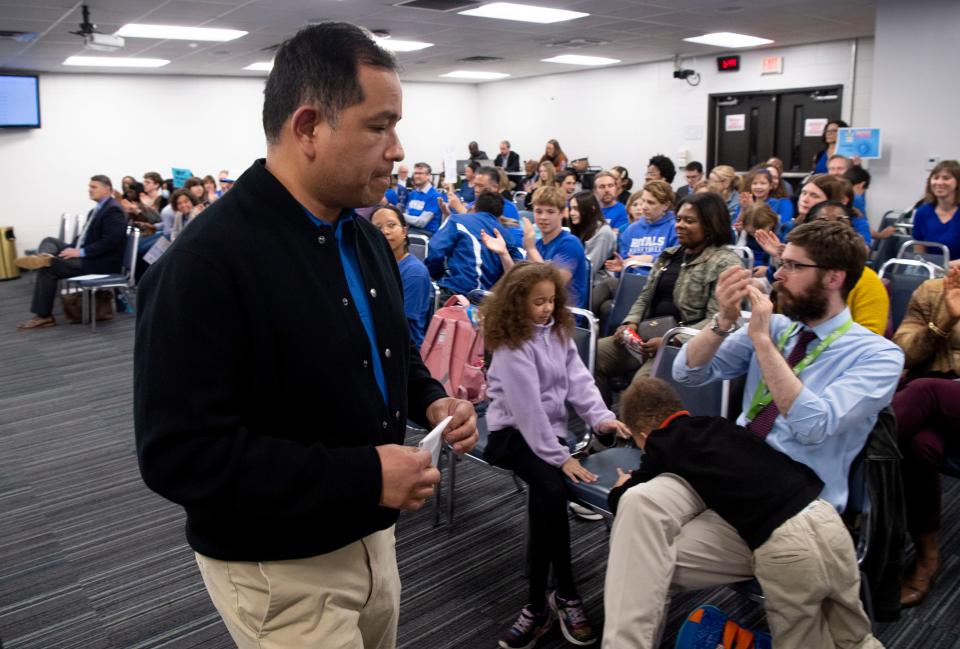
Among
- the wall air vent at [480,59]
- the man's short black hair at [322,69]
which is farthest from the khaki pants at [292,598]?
the wall air vent at [480,59]

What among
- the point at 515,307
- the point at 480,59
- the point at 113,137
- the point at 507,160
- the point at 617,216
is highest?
the point at 480,59

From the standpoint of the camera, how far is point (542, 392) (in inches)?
112

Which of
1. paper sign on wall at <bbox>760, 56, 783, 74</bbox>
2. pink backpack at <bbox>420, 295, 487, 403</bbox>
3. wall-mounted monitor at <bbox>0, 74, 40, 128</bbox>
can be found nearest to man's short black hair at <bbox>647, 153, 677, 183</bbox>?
paper sign on wall at <bbox>760, 56, 783, 74</bbox>

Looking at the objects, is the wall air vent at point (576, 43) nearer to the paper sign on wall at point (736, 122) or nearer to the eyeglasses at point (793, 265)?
the paper sign on wall at point (736, 122)

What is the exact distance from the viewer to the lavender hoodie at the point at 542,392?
8.91 ft

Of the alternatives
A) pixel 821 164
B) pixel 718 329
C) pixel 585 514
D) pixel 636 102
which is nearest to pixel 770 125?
pixel 636 102

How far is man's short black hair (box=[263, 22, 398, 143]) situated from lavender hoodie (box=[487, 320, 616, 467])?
1725 mm

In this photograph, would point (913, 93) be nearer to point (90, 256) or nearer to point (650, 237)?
point (650, 237)

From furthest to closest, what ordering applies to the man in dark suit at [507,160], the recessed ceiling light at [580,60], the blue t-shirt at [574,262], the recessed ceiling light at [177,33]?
the man in dark suit at [507,160] < the recessed ceiling light at [580,60] < the recessed ceiling light at [177,33] < the blue t-shirt at [574,262]

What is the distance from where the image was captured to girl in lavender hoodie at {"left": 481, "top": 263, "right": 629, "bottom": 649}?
8.54ft

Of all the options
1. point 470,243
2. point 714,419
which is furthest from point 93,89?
point 714,419

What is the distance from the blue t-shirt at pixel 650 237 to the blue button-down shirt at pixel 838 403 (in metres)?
3.01

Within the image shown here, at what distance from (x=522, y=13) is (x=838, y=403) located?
7.28 metres

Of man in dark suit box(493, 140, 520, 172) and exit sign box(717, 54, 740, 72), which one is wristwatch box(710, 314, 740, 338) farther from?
man in dark suit box(493, 140, 520, 172)
